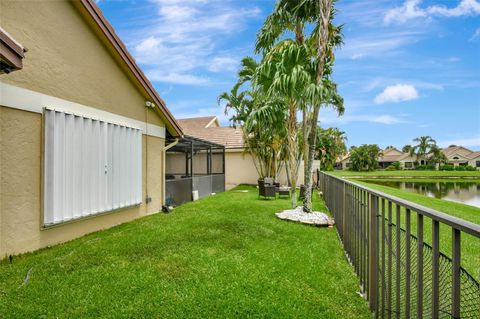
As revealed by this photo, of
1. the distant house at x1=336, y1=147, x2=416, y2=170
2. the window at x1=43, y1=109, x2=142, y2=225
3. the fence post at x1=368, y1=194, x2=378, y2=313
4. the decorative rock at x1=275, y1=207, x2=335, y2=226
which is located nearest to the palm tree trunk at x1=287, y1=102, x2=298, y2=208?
the decorative rock at x1=275, y1=207, x2=335, y2=226

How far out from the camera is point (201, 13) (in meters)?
11.8

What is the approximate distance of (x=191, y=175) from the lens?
13.2 metres

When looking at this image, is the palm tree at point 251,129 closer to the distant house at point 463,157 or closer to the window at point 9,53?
the window at point 9,53

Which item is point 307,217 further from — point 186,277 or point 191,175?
point 191,175

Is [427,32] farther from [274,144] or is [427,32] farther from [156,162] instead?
[156,162]

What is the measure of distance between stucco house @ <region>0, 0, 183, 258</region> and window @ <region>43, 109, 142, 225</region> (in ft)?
0.07

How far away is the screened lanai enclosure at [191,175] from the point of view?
1162cm

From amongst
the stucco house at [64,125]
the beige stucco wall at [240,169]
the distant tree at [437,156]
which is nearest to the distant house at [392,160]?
the distant tree at [437,156]

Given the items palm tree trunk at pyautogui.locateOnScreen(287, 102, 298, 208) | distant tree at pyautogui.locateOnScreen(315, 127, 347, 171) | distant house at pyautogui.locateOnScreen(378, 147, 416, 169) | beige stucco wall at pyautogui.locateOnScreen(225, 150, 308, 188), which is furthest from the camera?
distant house at pyautogui.locateOnScreen(378, 147, 416, 169)

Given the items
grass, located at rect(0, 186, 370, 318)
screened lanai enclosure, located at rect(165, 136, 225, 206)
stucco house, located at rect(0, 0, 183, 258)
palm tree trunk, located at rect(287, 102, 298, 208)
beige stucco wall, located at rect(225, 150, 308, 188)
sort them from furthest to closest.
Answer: beige stucco wall, located at rect(225, 150, 308, 188), screened lanai enclosure, located at rect(165, 136, 225, 206), palm tree trunk, located at rect(287, 102, 298, 208), stucco house, located at rect(0, 0, 183, 258), grass, located at rect(0, 186, 370, 318)

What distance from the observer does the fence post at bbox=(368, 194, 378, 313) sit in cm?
312

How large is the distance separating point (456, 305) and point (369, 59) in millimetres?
17510

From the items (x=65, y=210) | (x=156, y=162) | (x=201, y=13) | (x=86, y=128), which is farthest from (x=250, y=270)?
(x=201, y=13)

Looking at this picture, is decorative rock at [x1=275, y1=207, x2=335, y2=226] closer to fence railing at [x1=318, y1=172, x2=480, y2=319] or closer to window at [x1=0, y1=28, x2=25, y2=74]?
fence railing at [x1=318, y1=172, x2=480, y2=319]
